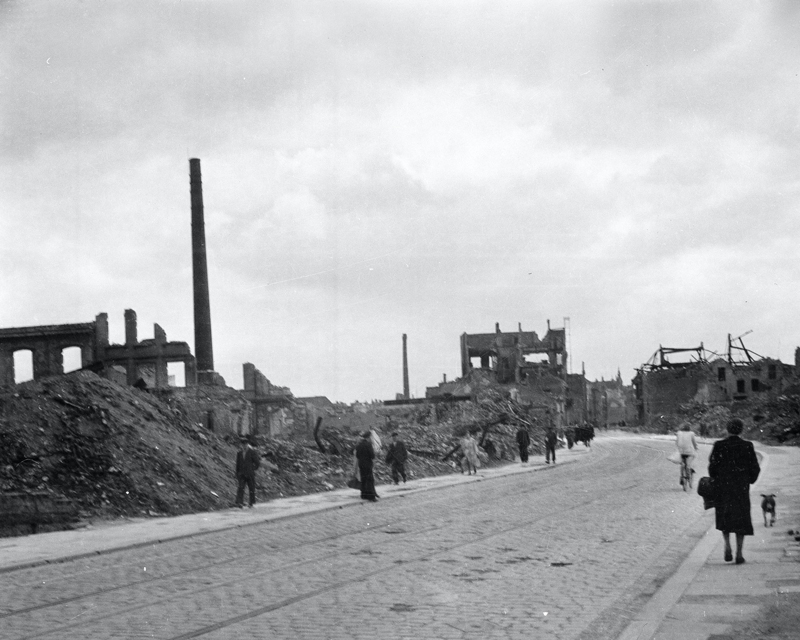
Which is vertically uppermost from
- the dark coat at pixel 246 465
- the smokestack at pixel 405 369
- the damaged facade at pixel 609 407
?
the smokestack at pixel 405 369

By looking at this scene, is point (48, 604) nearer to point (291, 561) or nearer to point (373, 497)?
point (291, 561)

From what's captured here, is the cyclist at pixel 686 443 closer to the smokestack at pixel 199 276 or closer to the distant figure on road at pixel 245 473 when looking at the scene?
the distant figure on road at pixel 245 473

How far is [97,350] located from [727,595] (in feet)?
170

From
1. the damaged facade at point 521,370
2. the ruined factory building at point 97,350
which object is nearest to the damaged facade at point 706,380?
the damaged facade at point 521,370

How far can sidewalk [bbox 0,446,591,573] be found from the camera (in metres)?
14.0

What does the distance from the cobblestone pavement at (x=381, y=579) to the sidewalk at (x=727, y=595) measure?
25 centimetres

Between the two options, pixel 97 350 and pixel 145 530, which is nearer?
pixel 145 530

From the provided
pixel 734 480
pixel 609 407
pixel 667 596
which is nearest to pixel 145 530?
pixel 734 480

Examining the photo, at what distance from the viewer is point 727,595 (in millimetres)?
8578

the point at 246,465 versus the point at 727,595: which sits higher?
the point at 246,465

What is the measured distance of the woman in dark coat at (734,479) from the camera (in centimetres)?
1019

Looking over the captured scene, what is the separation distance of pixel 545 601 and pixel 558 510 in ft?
32.8

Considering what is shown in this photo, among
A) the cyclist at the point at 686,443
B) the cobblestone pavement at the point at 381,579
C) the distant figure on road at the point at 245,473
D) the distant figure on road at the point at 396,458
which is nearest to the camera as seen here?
the cobblestone pavement at the point at 381,579

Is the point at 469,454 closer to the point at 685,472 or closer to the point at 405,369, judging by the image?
the point at 685,472
